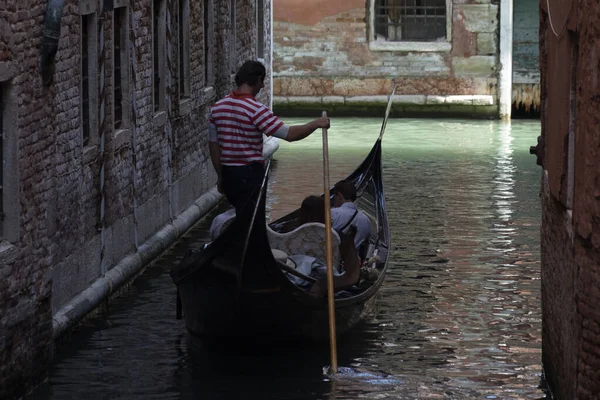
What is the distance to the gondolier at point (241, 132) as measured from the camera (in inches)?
328

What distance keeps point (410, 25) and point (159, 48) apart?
34.8 ft

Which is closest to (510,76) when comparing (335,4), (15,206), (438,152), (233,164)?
(335,4)

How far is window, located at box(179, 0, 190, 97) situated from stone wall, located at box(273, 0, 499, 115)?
9324 millimetres

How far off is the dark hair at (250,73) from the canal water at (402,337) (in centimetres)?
138

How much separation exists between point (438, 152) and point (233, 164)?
29.5 feet

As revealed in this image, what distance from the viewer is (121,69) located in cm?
1002

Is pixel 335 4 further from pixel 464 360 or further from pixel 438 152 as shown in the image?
pixel 464 360

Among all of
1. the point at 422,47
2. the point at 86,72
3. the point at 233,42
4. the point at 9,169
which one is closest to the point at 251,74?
the point at 86,72

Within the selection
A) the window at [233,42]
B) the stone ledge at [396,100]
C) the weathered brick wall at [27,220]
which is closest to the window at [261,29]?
the window at [233,42]

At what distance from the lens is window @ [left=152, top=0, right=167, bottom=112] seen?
11328 mm

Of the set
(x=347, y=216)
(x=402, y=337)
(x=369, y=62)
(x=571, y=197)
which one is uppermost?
(x=571, y=197)

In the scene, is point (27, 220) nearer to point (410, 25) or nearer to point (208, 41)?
point (208, 41)

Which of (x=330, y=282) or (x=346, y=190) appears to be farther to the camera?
(x=346, y=190)

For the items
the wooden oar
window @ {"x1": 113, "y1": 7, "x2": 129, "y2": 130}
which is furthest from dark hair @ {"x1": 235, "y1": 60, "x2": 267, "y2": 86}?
window @ {"x1": 113, "y1": 7, "x2": 129, "y2": 130}
